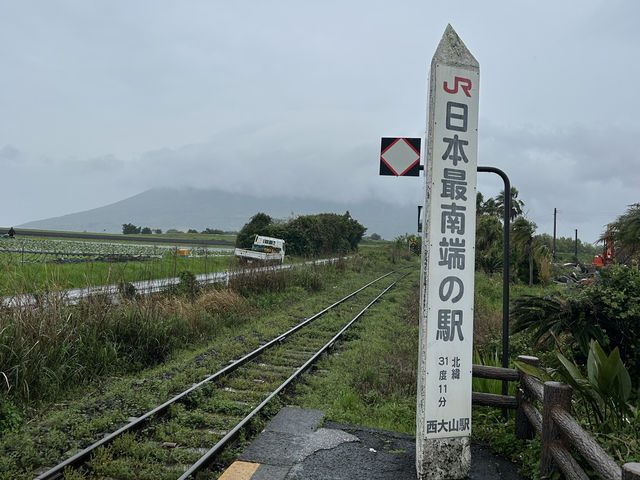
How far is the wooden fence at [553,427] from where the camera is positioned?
281cm

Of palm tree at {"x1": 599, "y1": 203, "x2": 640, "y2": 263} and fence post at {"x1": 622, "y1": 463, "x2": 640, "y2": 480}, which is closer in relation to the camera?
fence post at {"x1": 622, "y1": 463, "x2": 640, "y2": 480}

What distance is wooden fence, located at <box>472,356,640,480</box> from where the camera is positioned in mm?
Answer: 2810

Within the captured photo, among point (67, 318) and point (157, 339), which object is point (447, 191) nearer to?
point (67, 318)

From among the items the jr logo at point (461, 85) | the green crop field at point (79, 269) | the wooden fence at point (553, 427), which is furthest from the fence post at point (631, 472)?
the green crop field at point (79, 269)

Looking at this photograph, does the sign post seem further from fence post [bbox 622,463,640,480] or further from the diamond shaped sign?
fence post [bbox 622,463,640,480]

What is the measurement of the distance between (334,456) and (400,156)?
2901mm

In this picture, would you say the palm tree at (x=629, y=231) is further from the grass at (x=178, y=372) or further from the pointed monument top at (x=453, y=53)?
the pointed monument top at (x=453, y=53)

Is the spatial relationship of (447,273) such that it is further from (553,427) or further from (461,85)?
(461,85)

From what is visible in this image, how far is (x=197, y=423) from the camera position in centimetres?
550

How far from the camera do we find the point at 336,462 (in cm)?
429

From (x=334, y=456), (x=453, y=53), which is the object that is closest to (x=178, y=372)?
(x=334, y=456)

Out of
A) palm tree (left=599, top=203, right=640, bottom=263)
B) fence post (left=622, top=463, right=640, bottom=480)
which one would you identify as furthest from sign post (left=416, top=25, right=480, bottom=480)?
palm tree (left=599, top=203, right=640, bottom=263)

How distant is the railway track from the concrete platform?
43 cm

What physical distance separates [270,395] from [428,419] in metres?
Result: 2.92
